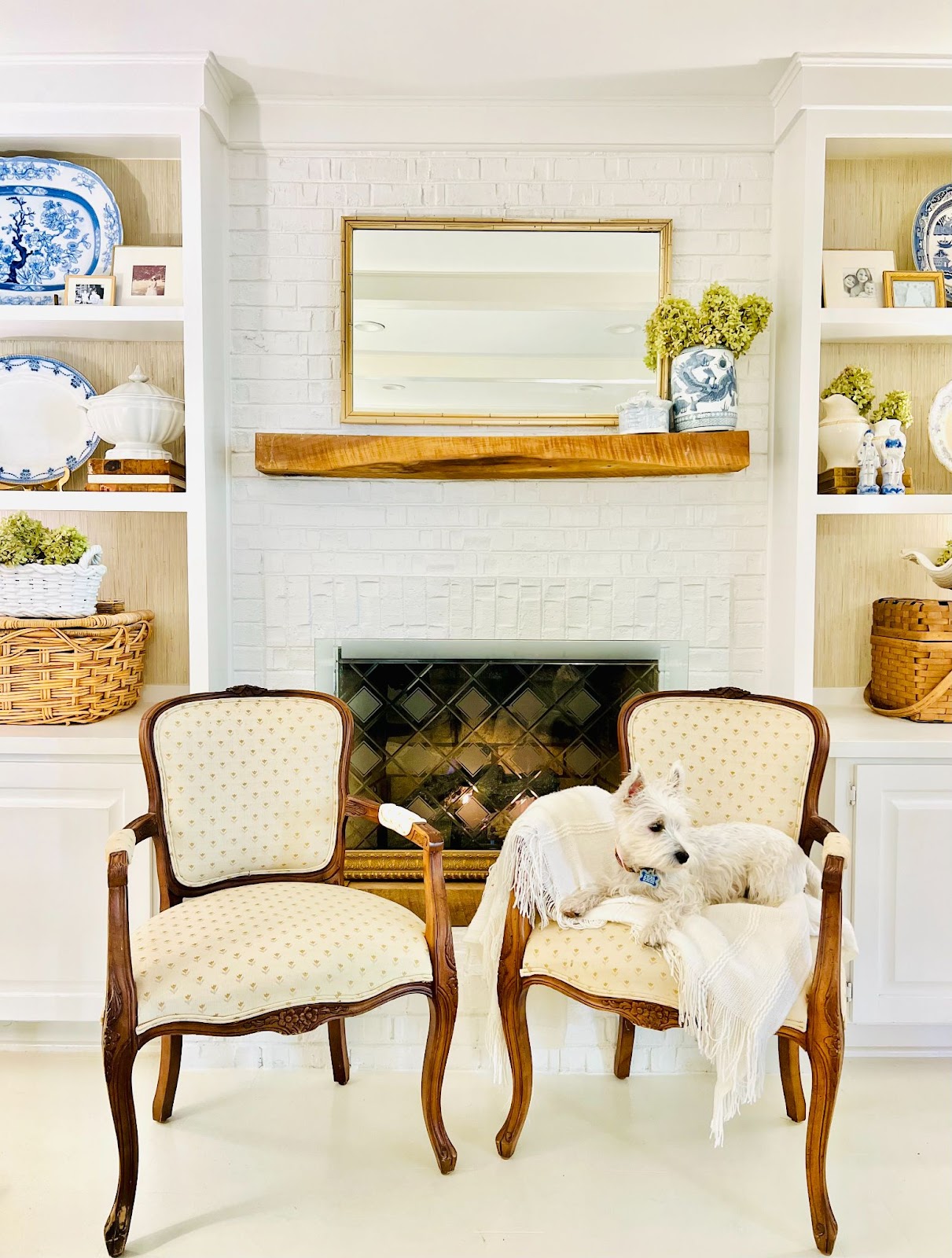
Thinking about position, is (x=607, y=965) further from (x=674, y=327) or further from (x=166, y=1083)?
(x=674, y=327)

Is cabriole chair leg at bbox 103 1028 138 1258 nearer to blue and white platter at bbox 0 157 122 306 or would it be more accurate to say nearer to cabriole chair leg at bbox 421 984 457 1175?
cabriole chair leg at bbox 421 984 457 1175

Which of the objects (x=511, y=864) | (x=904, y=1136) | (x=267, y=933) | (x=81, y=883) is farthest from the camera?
(x=81, y=883)

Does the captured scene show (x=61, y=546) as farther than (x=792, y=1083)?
Yes

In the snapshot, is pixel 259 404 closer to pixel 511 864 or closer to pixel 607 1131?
pixel 511 864

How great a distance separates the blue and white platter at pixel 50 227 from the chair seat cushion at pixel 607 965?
6.81 feet

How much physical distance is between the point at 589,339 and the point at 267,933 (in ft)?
5.67

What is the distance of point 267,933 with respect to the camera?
1.74 metres

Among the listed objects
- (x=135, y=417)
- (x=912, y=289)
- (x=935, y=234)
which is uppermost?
(x=935, y=234)

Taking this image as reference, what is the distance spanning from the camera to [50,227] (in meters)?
2.45

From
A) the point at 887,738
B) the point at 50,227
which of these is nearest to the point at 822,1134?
the point at 887,738

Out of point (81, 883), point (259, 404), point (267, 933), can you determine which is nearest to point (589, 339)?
point (259, 404)

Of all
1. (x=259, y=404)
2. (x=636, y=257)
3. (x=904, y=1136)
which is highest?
(x=636, y=257)

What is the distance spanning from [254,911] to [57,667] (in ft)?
2.90

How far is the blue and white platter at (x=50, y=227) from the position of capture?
2.43 m
